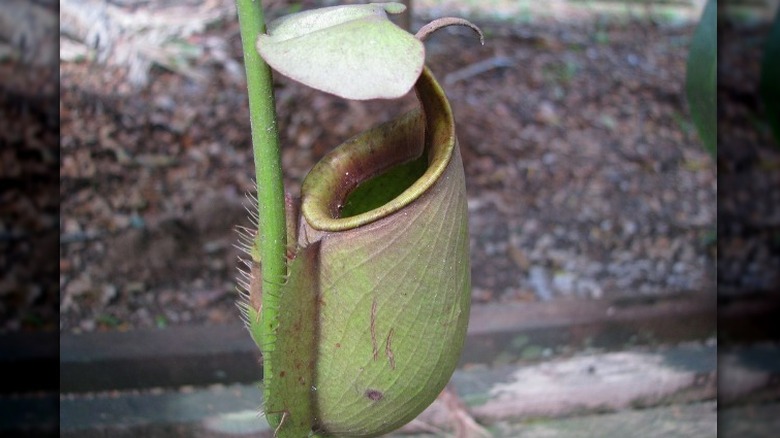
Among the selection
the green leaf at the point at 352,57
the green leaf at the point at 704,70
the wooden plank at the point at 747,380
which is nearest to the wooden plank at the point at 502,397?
the wooden plank at the point at 747,380

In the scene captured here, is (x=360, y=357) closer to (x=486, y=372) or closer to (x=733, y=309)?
(x=486, y=372)

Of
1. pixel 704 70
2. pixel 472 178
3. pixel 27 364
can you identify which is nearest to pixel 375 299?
pixel 704 70

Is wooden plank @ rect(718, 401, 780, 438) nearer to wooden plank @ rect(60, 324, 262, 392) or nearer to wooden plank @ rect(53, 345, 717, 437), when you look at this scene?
wooden plank @ rect(53, 345, 717, 437)

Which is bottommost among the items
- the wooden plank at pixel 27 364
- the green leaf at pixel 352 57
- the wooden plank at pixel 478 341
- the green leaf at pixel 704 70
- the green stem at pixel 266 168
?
the wooden plank at pixel 478 341

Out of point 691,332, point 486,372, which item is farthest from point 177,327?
point 691,332

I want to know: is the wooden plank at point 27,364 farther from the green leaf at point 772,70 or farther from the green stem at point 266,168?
the green leaf at point 772,70

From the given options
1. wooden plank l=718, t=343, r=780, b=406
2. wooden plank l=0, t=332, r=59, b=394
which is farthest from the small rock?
wooden plank l=0, t=332, r=59, b=394
